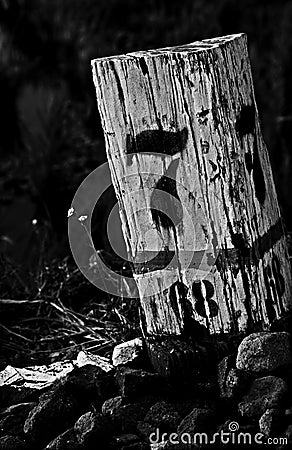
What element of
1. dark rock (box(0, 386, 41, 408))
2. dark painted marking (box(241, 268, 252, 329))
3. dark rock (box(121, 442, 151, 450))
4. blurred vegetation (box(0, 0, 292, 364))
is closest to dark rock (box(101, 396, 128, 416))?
dark rock (box(121, 442, 151, 450))

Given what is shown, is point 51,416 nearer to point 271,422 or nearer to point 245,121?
point 271,422

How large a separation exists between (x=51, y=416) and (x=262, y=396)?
486mm

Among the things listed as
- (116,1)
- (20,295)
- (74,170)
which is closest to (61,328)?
(20,295)

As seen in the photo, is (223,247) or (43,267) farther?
(43,267)

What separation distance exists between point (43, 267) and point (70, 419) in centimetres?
88

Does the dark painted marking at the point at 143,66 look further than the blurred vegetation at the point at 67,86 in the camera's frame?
No

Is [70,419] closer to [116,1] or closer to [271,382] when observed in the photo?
[271,382]

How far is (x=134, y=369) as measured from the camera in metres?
2.04

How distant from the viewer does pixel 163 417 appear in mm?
1835

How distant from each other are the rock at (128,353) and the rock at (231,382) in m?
0.25

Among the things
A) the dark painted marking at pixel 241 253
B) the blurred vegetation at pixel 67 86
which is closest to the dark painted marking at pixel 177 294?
the dark painted marking at pixel 241 253

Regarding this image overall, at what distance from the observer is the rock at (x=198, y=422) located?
5.76 feet

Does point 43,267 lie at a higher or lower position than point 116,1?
lower

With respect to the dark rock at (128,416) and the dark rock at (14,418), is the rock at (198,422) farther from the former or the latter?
the dark rock at (14,418)
